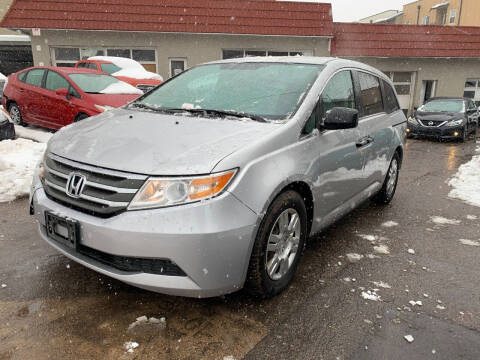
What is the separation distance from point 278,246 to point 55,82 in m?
7.41

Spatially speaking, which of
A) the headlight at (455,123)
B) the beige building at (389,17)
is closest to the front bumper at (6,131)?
the headlight at (455,123)

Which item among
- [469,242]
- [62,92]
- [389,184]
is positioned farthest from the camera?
[62,92]

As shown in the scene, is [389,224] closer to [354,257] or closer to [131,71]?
[354,257]

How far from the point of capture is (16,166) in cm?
555

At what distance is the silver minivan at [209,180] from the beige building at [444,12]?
36084 mm

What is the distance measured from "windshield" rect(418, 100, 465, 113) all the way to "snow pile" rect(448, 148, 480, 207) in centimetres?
594

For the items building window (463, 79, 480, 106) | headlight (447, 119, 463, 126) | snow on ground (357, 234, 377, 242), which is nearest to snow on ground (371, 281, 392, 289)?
snow on ground (357, 234, 377, 242)

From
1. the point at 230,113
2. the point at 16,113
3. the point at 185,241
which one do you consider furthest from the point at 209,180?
the point at 16,113

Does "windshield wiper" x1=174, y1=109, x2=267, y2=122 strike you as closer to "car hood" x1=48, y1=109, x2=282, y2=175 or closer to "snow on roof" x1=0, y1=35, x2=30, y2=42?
"car hood" x1=48, y1=109, x2=282, y2=175

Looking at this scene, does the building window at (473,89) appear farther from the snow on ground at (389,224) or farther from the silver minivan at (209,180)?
the silver minivan at (209,180)

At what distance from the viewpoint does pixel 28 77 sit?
8914 mm

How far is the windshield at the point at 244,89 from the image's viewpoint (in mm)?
2975

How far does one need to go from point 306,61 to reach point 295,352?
8.04 ft

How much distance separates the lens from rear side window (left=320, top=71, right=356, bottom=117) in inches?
124
